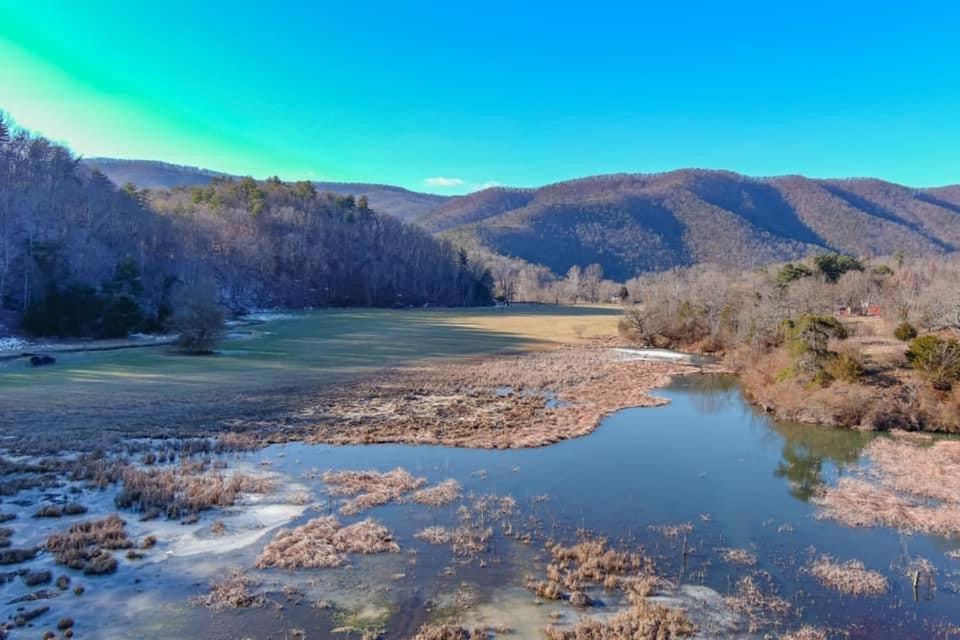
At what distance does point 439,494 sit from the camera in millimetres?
16312

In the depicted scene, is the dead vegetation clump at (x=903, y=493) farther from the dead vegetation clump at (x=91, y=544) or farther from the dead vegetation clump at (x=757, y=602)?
the dead vegetation clump at (x=91, y=544)

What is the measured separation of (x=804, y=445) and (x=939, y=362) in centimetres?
935

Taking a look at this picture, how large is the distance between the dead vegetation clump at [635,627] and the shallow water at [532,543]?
1.57 ft

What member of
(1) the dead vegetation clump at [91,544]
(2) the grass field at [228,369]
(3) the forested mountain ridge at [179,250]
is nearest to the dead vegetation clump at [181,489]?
(1) the dead vegetation clump at [91,544]

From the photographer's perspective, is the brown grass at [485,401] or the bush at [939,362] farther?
the bush at [939,362]

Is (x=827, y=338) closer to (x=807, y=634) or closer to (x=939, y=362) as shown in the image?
(x=939, y=362)

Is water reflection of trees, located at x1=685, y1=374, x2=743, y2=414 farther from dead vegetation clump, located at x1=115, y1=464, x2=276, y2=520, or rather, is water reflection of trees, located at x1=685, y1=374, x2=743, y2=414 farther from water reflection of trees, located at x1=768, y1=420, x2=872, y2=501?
dead vegetation clump, located at x1=115, y1=464, x2=276, y2=520

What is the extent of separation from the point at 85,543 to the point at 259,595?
4587 mm

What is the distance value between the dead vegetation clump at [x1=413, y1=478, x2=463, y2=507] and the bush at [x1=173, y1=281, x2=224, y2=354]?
114 feet

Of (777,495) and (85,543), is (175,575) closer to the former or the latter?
(85,543)

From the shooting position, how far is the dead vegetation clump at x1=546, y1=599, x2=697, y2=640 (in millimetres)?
9617

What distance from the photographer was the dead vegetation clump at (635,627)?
962 cm

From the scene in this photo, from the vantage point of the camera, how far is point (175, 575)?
37.1ft

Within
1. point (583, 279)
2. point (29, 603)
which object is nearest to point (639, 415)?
point (29, 603)
